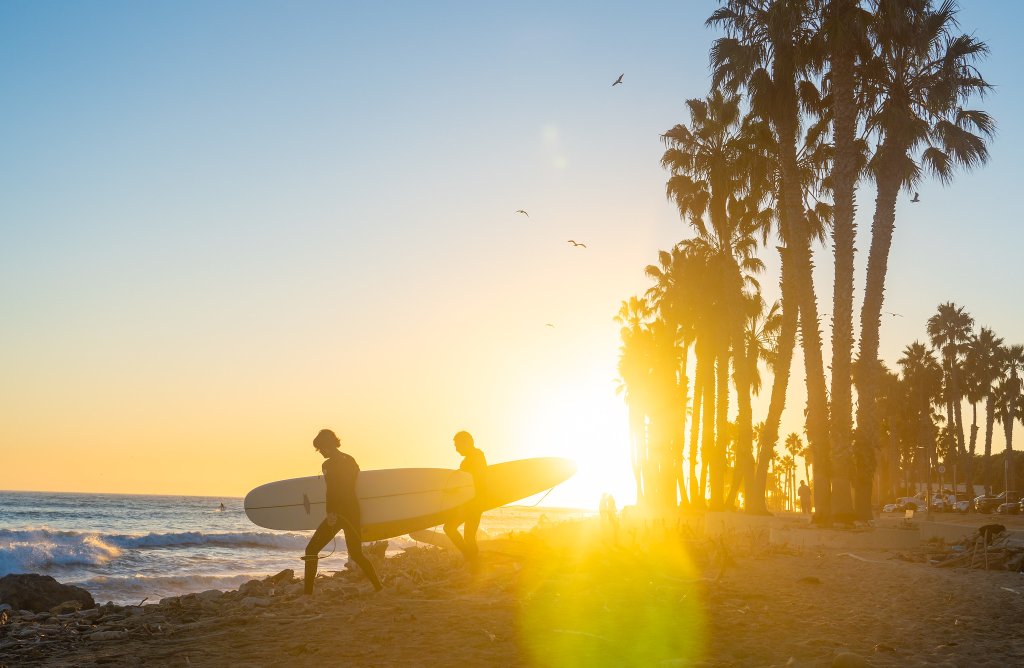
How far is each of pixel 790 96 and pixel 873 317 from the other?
21.5 feet

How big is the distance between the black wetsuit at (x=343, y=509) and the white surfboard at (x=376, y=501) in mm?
2065

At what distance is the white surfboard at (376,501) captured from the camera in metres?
11.3

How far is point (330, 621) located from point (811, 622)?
428 centimetres

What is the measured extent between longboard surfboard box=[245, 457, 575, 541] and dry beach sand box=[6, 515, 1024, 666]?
712 mm

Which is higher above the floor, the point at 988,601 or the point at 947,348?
the point at 947,348

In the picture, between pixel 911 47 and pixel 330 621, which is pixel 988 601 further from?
pixel 911 47

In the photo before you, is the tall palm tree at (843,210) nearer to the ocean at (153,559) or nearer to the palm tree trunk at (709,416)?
the ocean at (153,559)

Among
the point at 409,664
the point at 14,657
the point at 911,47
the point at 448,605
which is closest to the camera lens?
the point at 409,664

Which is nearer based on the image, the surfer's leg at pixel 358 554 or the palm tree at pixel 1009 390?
the surfer's leg at pixel 358 554

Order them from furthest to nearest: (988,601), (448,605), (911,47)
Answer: (911,47)
(988,601)
(448,605)

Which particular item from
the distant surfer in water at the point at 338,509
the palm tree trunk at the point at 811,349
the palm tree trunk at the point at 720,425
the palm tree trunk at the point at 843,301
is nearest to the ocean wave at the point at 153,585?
the distant surfer in water at the point at 338,509

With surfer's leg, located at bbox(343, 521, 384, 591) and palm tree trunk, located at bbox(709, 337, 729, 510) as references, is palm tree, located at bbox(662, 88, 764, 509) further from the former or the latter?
surfer's leg, located at bbox(343, 521, 384, 591)

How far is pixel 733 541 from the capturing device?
13.6m

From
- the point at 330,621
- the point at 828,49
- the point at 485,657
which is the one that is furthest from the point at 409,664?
the point at 828,49
